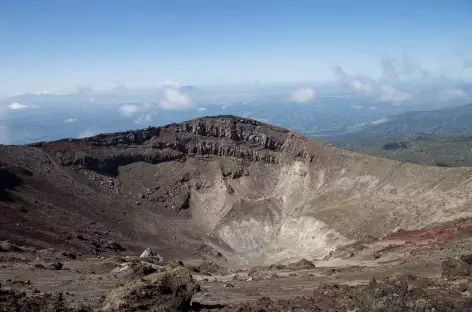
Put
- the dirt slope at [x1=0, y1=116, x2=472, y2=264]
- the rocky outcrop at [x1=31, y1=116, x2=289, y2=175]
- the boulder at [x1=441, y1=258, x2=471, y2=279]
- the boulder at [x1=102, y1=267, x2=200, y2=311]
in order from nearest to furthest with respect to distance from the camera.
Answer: the boulder at [x1=102, y1=267, x2=200, y2=311] < the boulder at [x1=441, y1=258, x2=471, y2=279] < the dirt slope at [x1=0, y1=116, x2=472, y2=264] < the rocky outcrop at [x1=31, y1=116, x2=289, y2=175]

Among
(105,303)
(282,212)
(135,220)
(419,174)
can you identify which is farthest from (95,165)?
(105,303)

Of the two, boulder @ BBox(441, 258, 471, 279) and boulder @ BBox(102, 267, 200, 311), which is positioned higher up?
boulder @ BBox(102, 267, 200, 311)

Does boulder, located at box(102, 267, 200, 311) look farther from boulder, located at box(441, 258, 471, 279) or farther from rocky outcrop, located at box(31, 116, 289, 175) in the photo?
rocky outcrop, located at box(31, 116, 289, 175)

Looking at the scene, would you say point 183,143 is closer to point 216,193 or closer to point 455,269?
point 216,193

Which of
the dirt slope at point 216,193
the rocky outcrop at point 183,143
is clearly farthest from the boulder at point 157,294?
the rocky outcrop at point 183,143

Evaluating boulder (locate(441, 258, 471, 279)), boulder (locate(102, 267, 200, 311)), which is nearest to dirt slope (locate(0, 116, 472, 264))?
boulder (locate(441, 258, 471, 279))

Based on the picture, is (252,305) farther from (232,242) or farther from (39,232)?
(232,242)

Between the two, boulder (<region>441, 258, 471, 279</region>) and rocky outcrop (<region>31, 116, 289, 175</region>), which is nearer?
boulder (<region>441, 258, 471, 279</region>)

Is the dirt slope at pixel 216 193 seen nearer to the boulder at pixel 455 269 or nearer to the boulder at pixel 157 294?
the boulder at pixel 455 269

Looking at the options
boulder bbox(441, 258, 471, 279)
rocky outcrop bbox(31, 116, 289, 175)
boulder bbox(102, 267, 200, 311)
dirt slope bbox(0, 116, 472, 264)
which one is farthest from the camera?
rocky outcrop bbox(31, 116, 289, 175)
